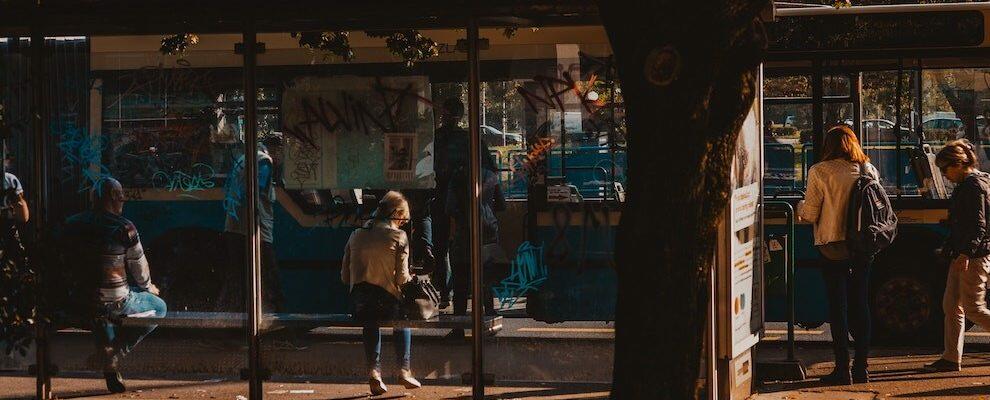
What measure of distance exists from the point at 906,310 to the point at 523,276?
12.3 ft

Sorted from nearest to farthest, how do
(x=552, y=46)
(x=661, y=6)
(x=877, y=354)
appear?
(x=661, y=6) → (x=552, y=46) → (x=877, y=354)

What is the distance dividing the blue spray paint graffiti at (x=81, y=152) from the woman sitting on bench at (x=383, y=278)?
1.76 meters

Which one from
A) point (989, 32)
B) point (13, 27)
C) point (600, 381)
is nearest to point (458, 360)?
point (600, 381)

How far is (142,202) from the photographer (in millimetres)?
9703

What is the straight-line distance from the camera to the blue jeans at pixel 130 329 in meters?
9.59

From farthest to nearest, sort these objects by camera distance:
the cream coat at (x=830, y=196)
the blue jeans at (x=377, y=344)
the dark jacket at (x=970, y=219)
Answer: the dark jacket at (x=970, y=219), the cream coat at (x=830, y=196), the blue jeans at (x=377, y=344)

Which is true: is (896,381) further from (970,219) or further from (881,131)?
(881,131)

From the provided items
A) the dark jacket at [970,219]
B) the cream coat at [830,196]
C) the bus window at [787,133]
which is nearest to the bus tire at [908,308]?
the bus window at [787,133]

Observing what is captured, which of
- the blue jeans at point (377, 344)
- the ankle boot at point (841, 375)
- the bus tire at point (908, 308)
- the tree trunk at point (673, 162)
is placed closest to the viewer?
the tree trunk at point (673, 162)

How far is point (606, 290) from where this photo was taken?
9328 mm

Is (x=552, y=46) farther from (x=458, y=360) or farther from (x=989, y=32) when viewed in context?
(x=989, y=32)

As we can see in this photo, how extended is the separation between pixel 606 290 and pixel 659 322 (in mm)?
3313

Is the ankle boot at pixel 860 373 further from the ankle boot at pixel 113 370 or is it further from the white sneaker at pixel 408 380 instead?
the ankle boot at pixel 113 370

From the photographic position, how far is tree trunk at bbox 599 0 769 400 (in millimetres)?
5930
